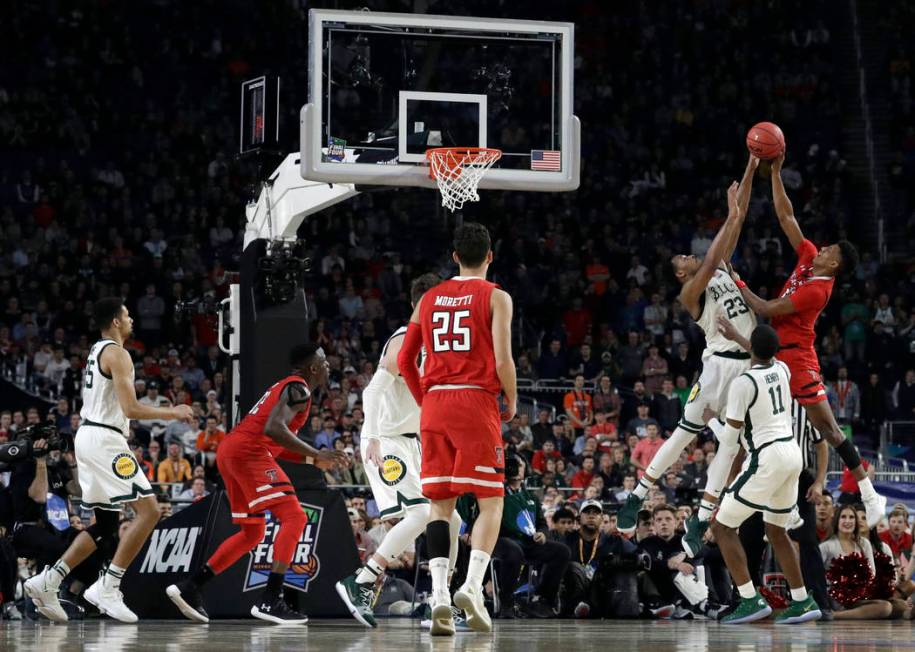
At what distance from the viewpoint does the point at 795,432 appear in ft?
42.1

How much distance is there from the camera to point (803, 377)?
12031mm

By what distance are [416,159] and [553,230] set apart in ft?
46.4

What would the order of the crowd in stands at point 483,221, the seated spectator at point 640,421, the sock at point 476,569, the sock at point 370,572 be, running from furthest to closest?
the crowd in stands at point 483,221 < the seated spectator at point 640,421 < the sock at point 370,572 < the sock at point 476,569

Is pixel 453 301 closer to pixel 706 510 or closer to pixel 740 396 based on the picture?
pixel 740 396

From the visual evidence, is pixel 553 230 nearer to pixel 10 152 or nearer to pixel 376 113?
pixel 10 152

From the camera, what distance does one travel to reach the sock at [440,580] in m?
8.63

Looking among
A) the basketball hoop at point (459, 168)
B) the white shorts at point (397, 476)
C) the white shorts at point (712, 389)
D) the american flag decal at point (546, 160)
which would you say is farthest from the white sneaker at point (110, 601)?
the american flag decal at point (546, 160)

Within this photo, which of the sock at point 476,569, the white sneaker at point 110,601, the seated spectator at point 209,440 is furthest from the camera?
the seated spectator at point 209,440

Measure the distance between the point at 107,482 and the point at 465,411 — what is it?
3.78 meters

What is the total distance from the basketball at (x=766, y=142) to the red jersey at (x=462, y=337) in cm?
358

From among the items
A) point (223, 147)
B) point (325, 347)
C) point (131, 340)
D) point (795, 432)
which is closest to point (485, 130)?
point (795, 432)

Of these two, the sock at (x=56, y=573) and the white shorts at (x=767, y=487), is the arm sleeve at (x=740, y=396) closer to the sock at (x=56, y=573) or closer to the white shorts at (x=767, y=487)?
the white shorts at (x=767, y=487)

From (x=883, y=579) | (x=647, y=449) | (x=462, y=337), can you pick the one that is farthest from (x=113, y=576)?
(x=647, y=449)

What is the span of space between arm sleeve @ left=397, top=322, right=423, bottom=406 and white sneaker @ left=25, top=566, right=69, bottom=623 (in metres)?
3.87
